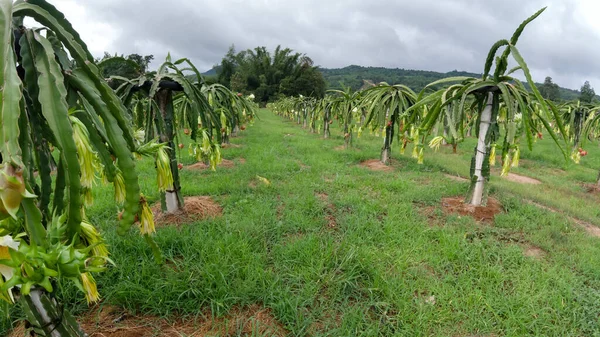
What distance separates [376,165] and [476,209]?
8.93 ft

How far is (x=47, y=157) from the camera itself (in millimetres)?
1248

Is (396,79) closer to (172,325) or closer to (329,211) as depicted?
(329,211)

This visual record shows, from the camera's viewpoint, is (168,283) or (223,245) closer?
(168,283)

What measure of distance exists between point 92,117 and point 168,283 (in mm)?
1396

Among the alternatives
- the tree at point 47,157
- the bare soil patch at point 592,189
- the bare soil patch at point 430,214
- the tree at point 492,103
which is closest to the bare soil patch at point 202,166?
the bare soil patch at point 430,214

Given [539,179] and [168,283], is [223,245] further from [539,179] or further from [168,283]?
[539,179]

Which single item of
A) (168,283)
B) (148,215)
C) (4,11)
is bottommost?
(168,283)

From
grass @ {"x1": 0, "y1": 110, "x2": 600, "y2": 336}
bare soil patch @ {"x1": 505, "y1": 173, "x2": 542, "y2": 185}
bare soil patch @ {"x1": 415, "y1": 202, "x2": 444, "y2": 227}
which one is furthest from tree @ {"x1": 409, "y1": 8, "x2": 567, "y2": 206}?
bare soil patch @ {"x1": 505, "y1": 173, "x2": 542, "y2": 185}

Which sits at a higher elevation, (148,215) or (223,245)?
(148,215)

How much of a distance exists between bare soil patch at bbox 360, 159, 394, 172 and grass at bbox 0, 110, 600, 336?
1659 millimetres

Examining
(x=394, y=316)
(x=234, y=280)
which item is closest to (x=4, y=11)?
(x=234, y=280)

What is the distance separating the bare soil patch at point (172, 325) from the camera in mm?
1903

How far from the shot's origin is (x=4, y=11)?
87 centimetres

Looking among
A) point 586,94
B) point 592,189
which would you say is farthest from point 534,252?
point 586,94
